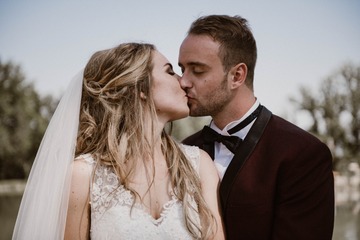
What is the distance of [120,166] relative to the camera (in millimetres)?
3051

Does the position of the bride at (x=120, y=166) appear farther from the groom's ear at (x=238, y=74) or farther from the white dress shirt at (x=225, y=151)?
the groom's ear at (x=238, y=74)

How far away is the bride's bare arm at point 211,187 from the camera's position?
314cm

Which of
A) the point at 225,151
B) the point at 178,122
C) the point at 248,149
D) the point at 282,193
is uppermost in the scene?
the point at 248,149

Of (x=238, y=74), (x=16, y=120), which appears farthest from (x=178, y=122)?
(x=238, y=74)

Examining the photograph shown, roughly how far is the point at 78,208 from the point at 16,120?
100ft

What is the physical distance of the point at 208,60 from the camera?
3574 mm

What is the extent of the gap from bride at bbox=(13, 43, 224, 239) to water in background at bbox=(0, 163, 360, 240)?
9.39m

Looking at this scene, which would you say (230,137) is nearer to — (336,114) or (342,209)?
(342,209)

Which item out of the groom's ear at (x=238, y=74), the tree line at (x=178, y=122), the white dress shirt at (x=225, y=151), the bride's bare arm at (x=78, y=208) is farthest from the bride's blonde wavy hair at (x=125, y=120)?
the tree line at (x=178, y=122)

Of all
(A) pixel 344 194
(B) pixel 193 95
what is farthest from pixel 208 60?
(A) pixel 344 194

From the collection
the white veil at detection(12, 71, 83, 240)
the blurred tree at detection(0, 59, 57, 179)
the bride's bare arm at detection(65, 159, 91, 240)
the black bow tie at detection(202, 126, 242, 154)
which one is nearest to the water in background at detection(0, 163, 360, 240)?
the blurred tree at detection(0, 59, 57, 179)

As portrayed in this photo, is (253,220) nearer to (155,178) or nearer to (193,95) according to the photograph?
(155,178)

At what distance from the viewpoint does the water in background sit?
12156mm

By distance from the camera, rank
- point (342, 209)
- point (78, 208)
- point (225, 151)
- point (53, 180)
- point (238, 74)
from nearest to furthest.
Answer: point (78, 208) < point (53, 180) < point (225, 151) < point (238, 74) < point (342, 209)
